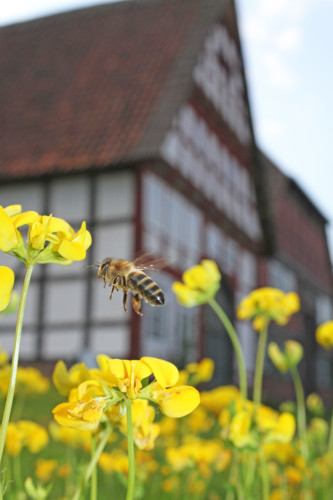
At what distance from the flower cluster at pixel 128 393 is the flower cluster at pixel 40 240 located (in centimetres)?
17

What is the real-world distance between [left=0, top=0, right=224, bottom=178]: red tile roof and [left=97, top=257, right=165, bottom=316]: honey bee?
838 cm

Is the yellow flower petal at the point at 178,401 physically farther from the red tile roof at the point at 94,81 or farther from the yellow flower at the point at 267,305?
the red tile roof at the point at 94,81

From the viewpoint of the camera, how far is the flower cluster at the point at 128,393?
37.3 inches

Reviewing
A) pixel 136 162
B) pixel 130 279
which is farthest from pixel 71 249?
pixel 136 162

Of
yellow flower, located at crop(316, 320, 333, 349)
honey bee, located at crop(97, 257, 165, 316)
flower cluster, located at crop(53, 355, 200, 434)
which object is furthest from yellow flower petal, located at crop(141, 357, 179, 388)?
yellow flower, located at crop(316, 320, 333, 349)

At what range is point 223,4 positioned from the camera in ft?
43.7

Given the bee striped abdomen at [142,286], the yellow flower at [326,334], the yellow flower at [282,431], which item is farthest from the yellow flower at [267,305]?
the bee striped abdomen at [142,286]

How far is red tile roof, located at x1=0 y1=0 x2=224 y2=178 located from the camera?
423 inches

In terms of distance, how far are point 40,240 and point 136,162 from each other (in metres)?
9.51

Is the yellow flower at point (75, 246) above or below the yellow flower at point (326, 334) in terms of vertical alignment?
above

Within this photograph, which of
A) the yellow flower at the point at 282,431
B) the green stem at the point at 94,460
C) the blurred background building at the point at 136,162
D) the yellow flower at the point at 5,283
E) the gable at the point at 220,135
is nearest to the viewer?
the yellow flower at the point at 5,283

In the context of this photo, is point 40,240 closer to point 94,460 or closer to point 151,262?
point 94,460

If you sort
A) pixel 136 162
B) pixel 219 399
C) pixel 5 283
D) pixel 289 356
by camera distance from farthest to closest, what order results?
pixel 136 162 → pixel 219 399 → pixel 289 356 → pixel 5 283

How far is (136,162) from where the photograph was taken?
10391 mm
